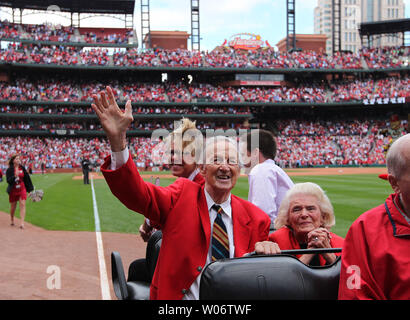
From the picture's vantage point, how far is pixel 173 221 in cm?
269

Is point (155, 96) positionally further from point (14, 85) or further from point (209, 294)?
point (209, 294)

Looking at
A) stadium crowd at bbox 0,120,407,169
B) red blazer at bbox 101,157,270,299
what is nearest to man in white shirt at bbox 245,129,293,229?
red blazer at bbox 101,157,270,299

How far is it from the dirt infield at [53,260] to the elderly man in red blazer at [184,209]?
3.77 meters

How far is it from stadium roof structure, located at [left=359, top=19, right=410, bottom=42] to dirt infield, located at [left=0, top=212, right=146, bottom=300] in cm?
5616

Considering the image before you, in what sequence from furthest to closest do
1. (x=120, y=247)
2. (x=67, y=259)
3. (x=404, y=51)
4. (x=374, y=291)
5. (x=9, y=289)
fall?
(x=404, y=51)
(x=120, y=247)
(x=67, y=259)
(x=9, y=289)
(x=374, y=291)

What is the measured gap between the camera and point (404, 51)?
186 ft

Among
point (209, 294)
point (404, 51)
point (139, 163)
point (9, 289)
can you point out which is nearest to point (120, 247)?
point (9, 289)

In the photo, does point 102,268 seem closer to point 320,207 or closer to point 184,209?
point 320,207

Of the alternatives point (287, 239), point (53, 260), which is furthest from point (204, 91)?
point (287, 239)

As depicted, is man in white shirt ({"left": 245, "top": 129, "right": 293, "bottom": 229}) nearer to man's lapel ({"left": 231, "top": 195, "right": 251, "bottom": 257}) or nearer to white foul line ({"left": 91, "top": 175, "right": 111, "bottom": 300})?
man's lapel ({"left": 231, "top": 195, "right": 251, "bottom": 257})
